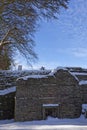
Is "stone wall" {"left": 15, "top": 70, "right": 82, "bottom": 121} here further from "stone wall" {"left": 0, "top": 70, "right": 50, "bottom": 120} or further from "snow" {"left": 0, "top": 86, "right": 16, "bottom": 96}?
"snow" {"left": 0, "top": 86, "right": 16, "bottom": 96}

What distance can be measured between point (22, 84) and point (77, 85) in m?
3.91

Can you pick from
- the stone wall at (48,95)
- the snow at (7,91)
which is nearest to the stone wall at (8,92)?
the snow at (7,91)

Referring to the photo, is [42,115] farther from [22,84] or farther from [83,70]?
[83,70]

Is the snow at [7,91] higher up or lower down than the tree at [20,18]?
lower down

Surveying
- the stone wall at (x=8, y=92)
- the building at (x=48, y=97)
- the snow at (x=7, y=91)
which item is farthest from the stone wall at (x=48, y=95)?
the snow at (x=7, y=91)

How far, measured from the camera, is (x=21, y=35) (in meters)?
27.5

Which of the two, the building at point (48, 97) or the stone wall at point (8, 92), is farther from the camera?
the stone wall at point (8, 92)

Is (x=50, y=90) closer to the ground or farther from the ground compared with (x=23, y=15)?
closer to the ground

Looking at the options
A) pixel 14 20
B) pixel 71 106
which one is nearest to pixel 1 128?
pixel 71 106

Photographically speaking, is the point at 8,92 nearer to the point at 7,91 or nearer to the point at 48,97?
the point at 7,91

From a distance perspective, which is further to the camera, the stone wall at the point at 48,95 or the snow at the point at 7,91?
the snow at the point at 7,91

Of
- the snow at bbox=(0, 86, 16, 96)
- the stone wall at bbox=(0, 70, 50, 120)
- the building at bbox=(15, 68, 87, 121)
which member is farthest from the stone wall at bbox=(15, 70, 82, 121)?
the snow at bbox=(0, 86, 16, 96)

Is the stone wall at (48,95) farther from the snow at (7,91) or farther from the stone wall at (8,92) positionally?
the snow at (7,91)

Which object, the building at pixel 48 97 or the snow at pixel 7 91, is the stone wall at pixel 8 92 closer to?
the snow at pixel 7 91
